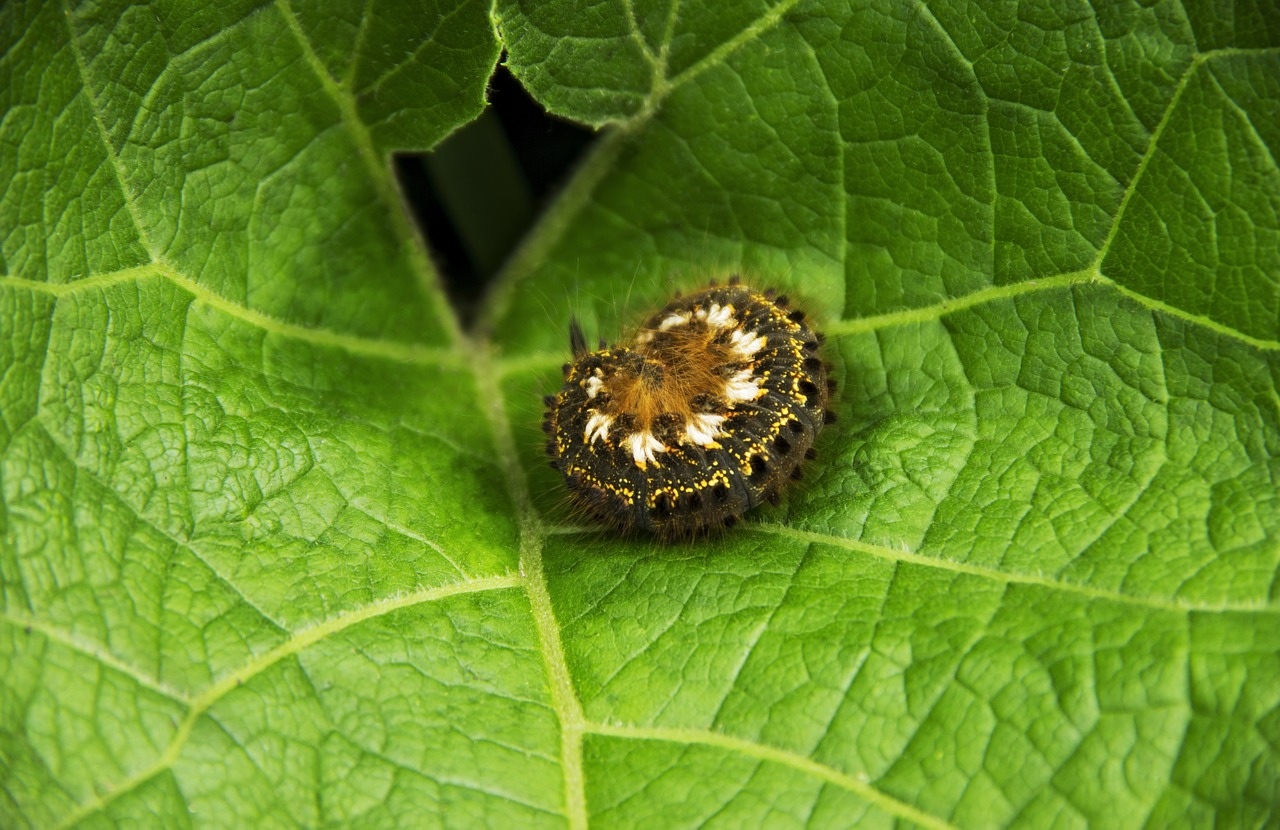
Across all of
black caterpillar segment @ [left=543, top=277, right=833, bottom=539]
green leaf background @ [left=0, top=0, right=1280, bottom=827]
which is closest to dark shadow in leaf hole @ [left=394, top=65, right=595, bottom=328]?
green leaf background @ [left=0, top=0, right=1280, bottom=827]

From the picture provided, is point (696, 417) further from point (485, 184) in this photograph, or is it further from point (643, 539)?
point (485, 184)

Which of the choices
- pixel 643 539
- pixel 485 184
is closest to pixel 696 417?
pixel 643 539

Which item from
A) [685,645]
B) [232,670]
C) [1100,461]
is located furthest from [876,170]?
[232,670]

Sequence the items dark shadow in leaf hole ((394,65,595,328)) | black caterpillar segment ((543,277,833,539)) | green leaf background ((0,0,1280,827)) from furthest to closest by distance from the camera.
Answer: dark shadow in leaf hole ((394,65,595,328)) < black caterpillar segment ((543,277,833,539)) < green leaf background ((0,0,1280,827))

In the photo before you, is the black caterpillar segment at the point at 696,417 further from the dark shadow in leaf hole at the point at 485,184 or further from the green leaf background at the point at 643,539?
the dark shadow in leaf hole at the point at 485,184

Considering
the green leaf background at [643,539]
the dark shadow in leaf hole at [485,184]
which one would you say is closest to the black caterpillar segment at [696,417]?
the green leaf background at [643,539]

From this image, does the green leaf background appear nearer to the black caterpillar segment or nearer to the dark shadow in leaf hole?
the black caterpillar segment
